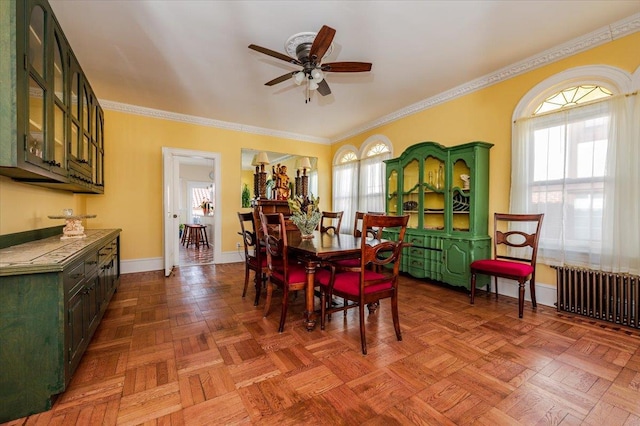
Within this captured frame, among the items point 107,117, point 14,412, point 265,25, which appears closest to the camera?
point 14,412

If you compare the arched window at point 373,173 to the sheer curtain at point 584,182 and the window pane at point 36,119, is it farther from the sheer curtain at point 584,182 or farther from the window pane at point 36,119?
the window pane at point 36,119

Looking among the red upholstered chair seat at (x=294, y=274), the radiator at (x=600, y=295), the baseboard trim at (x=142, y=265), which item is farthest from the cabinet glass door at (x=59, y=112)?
the radiator at (x=600, y=295)

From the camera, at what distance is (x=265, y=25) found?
2529 mm

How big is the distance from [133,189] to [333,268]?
4.12 meters

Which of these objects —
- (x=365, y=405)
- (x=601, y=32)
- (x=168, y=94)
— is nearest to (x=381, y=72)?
(x=601, y=32)

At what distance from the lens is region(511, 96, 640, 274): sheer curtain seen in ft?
8.14

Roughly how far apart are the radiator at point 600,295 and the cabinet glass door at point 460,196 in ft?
3.69

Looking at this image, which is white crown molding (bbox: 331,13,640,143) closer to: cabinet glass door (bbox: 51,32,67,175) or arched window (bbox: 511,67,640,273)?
arched window (bbox: 511,67,640,273)

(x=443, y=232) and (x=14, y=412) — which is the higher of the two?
(x=443, y=232)

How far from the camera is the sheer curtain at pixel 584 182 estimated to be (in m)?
2.48

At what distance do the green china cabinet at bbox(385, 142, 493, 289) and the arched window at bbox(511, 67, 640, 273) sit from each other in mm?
419

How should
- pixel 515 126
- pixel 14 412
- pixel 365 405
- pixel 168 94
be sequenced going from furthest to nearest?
1. pixel 168 94
2. pixel 515 126
3. pixel 365 405
4. pixel 14 412

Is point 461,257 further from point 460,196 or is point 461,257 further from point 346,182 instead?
point 346,182

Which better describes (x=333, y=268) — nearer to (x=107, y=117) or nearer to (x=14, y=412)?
(x=14, y=412)
